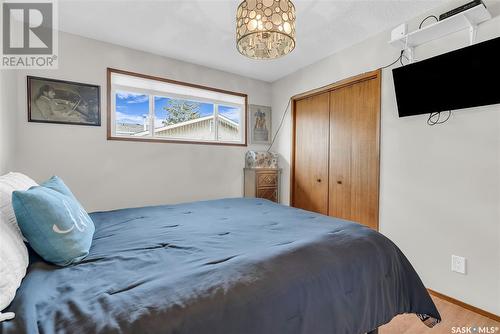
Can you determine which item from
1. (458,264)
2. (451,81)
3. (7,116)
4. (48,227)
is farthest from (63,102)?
(458,264)

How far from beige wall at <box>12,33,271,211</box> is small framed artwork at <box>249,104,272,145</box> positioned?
490 millimetres

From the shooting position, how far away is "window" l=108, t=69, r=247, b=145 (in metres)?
2.91

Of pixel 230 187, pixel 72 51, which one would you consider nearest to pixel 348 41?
pixel 230 187

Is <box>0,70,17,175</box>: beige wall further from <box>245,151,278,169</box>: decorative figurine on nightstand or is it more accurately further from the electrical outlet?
the electrical outlet

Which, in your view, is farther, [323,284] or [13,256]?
[323,284]

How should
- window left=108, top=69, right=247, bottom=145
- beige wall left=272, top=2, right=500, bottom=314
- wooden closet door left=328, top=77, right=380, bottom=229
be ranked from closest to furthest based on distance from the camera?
1. beige wall left=272, top=2, right=500, bottom=314
2. wooden closet door left=328, top=77, right=380, bottom=229
3. window left=108, top=69, right=247, bottom=145

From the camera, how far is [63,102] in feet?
8.24

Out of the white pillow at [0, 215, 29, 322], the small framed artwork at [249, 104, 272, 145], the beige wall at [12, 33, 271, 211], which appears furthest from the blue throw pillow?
the small framed artwork at [249, 104, 272, 145]

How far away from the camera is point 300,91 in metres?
3.53

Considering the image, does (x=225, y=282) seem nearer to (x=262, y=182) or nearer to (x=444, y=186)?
(x=444, y=186)

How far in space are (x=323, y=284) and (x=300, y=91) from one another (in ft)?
9.76

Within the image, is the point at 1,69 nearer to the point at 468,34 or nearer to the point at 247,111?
the point at 247,111

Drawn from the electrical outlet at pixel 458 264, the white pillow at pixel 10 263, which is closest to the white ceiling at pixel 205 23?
the white pillow at pixel 10 263

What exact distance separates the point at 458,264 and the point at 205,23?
3.07m
